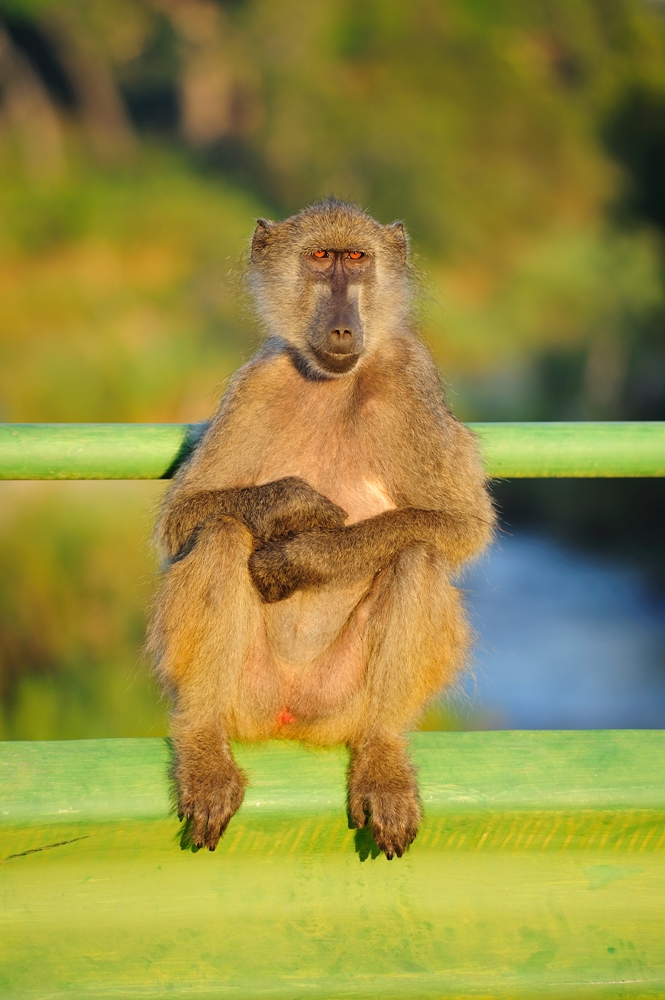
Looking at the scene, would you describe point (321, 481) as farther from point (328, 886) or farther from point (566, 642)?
point (566, 642)

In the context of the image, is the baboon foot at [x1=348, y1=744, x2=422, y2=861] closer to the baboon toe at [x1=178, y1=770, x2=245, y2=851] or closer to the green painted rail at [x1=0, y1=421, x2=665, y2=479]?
the baboon toe at [x1=178, y1=770, x2=245, y2=851]

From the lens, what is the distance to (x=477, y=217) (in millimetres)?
22391

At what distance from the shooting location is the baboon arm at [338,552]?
2686 millimetres

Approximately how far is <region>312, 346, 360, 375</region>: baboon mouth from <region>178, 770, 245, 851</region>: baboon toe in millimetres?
1085

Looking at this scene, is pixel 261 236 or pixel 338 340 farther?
pixel 261 236

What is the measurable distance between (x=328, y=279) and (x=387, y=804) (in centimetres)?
145

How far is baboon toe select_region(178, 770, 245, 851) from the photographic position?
7.17 ft

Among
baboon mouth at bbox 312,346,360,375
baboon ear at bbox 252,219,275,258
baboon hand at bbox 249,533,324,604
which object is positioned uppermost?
baboon ear at bbox 252,219,275,258

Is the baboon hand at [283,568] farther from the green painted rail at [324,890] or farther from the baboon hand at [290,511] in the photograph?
the green painted rail at [324,890]

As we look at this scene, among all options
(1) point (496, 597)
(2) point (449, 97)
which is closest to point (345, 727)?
(1) point (496, 597)

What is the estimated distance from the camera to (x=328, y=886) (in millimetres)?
2143

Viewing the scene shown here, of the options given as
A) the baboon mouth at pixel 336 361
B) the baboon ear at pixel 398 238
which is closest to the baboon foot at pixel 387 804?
the baboon mouth at pixel 336 361

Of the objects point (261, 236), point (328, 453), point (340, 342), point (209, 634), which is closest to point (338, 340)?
point (340, 342)

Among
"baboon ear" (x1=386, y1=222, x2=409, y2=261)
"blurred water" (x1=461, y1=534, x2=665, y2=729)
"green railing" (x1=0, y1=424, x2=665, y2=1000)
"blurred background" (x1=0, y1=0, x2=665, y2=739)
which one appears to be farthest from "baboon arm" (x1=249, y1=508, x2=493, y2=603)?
"blurred water" (x1=461, y1=534, x2=665, y2=729)
